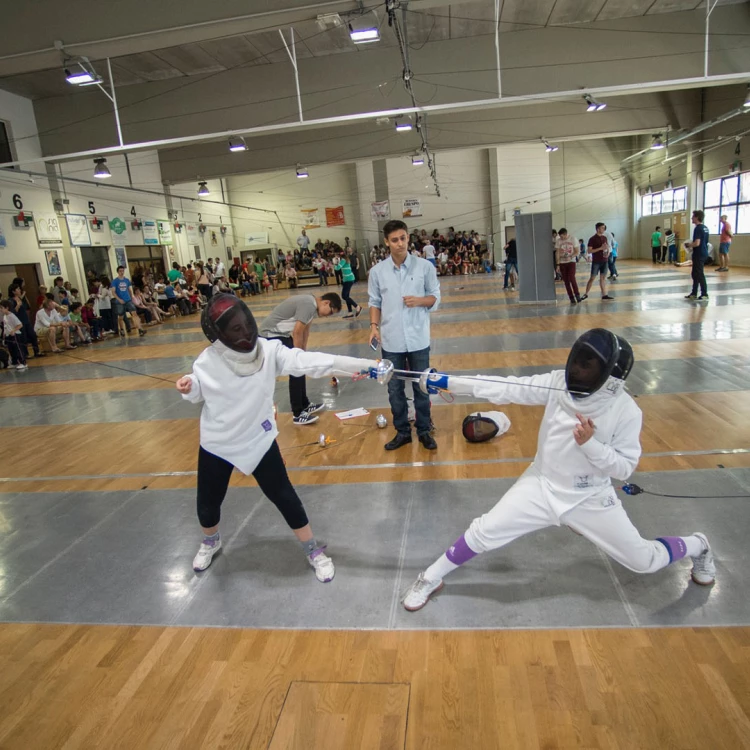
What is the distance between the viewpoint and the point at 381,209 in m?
24.6

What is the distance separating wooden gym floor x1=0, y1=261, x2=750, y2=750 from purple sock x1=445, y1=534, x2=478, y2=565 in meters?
0.24

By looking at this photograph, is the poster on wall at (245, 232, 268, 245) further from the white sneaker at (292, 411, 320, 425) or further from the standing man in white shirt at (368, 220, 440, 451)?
the standing man in white shirt at (368, 220, 440, 451)

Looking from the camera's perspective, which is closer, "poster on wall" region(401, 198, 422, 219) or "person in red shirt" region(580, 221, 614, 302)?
"person in red shirt" region(580, 221, 614, 302)

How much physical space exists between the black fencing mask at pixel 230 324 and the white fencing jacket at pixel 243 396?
0.13 m

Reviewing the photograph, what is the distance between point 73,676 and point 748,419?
191 inches

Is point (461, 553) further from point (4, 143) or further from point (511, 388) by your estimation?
point (4, 143)

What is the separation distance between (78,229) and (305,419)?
13.8 m

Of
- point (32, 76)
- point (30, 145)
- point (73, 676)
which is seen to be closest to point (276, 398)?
point (73, 676)

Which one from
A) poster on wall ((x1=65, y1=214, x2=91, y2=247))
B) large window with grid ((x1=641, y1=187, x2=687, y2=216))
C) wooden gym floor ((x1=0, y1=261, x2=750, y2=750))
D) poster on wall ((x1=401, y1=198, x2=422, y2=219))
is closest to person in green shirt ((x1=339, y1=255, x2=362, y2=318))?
wooden gym floor ((x1=0, y1=261, x2=750, y2=750))

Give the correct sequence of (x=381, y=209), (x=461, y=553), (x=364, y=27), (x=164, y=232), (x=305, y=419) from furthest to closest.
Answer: (x=381, y=209), (x=164, y=232), (x=364, y=27), (x=305, y=419), (x=461, y=553)

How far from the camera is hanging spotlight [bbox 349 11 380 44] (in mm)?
6961

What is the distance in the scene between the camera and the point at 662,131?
17688mm

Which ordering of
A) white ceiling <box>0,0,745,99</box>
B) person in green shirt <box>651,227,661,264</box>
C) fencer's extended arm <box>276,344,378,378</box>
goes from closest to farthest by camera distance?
fencer's extended arm <box>276,344,378,378</box> → white ceiling <box>0,0,745,99</box> → person in green shirt <box>651,227,661,264</box>

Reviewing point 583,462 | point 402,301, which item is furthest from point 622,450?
point 402,301
